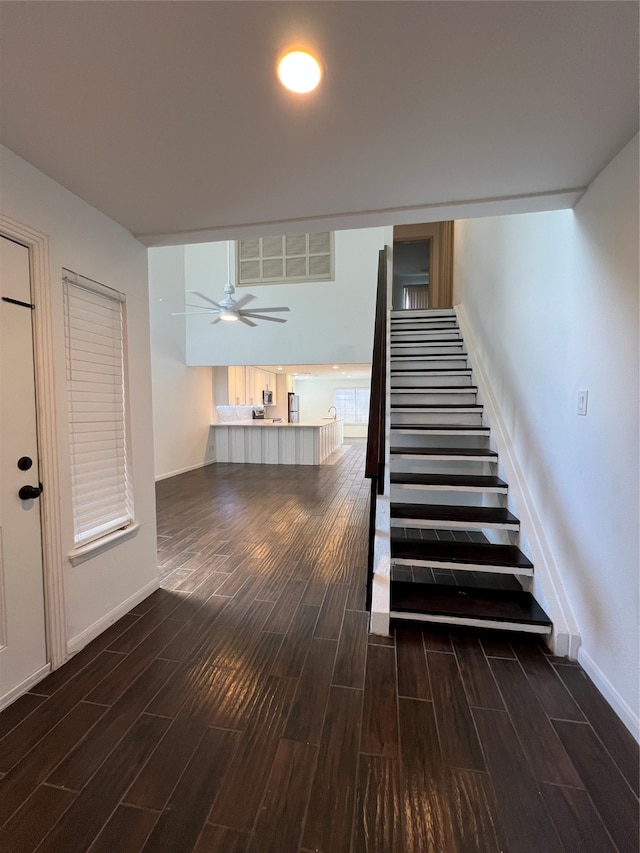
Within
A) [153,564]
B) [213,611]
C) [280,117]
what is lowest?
[213,611]

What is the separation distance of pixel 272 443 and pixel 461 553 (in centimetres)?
615

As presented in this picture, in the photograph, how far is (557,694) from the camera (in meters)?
1.57

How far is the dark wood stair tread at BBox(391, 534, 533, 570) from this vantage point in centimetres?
214

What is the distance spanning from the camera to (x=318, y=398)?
1336cm

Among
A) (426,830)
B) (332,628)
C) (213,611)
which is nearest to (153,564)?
(213,611)

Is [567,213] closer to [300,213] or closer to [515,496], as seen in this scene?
[300,213]

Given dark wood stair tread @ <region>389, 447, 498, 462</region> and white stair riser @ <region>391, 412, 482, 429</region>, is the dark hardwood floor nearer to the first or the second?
dark wood stair tread @ <region>389, 447, 498, 462</region>

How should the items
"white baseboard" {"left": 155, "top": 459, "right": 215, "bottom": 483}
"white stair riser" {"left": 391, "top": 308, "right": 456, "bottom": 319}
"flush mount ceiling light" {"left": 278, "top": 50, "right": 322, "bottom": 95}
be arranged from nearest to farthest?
1. "flush mount ceiling light" {"left": 278, "top": 50, "right": 322, "bottom": 95}
2. "white stair riser" {"left": 391, "top": 308, "right": 456, "bottom": 319}
3. "white baseboard" {"left": 155, "top": 459, "right": 215, "bottom": 483}

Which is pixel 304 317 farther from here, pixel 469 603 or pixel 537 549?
pixel 469 603

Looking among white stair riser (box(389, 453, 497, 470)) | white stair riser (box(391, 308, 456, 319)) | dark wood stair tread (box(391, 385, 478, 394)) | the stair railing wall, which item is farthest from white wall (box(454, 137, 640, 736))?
white stair riser (box(391, 308, 456, 319))

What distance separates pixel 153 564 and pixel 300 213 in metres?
2.40

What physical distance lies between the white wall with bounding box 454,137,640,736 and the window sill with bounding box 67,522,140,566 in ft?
8.12

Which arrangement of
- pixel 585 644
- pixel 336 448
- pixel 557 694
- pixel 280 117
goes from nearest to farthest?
pixel 280 117 → pixel 557 694 → pixel 585 644 → pixel 336 448

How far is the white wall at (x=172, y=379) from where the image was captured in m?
6.30
